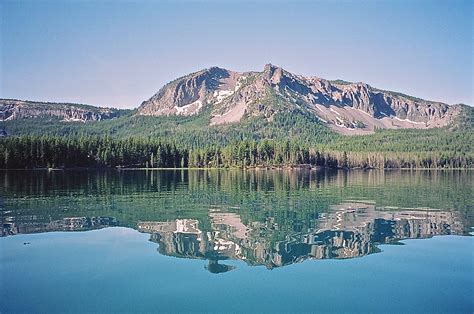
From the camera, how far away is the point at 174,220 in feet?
131

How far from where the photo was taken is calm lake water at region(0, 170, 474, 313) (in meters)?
19.2

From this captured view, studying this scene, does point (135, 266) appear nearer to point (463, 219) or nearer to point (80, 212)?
point (80, 212)

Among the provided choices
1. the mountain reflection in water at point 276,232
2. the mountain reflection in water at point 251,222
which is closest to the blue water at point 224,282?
the mountain reflection in water at point 276,232

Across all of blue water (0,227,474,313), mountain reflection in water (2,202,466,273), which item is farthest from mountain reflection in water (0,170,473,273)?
blue water (0,227,474,313)

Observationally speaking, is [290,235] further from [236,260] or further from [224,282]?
[224,282]

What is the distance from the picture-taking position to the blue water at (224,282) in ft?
61.4

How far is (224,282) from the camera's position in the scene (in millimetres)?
21578

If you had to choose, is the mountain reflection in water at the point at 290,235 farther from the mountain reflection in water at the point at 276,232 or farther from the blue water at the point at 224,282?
the blue water at the point at 224,282

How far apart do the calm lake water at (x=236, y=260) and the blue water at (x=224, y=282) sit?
0.06 metres

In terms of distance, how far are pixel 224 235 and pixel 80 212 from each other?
68.3ft

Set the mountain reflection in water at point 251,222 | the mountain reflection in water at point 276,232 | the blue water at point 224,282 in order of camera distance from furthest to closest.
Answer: the mountain reflection in water at point 251,222 < the mountain reflection in water at point 276,232 < the blue water at point 224,282

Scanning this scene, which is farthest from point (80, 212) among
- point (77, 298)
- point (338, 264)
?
point (338, 264)

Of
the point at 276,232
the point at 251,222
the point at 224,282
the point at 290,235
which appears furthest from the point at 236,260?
the point at 251,222

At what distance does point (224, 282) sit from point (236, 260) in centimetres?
403
